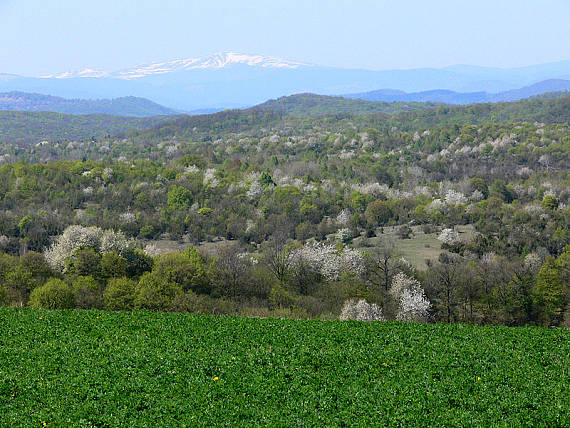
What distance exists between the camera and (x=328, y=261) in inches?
1428

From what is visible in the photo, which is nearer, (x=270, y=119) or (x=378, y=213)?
(x=378, y=213)

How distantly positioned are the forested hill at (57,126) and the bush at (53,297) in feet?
406

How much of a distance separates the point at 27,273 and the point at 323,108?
16941 cm

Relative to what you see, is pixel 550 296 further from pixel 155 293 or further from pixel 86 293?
pixel 86 293

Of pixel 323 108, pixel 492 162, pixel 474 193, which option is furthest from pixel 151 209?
pixel 323 108

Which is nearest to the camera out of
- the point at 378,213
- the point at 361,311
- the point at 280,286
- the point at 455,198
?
the point at 361,311

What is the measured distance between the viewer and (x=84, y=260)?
3148 centimetres

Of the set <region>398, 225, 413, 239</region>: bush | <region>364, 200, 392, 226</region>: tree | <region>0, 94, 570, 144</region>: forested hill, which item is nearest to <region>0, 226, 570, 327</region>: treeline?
<region>398, 225, 413, 239</region>: bush

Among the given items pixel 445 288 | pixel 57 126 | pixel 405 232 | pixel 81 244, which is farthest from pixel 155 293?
pixel 57 126

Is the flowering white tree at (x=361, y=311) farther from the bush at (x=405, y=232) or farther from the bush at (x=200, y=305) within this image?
the bush at (x=405, y=232)

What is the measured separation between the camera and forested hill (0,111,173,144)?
14625 cm

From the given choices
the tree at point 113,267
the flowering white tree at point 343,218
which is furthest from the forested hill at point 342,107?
the tree at point 113,267

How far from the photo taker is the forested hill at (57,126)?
480 ft

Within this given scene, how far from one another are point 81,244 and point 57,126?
146 meters
